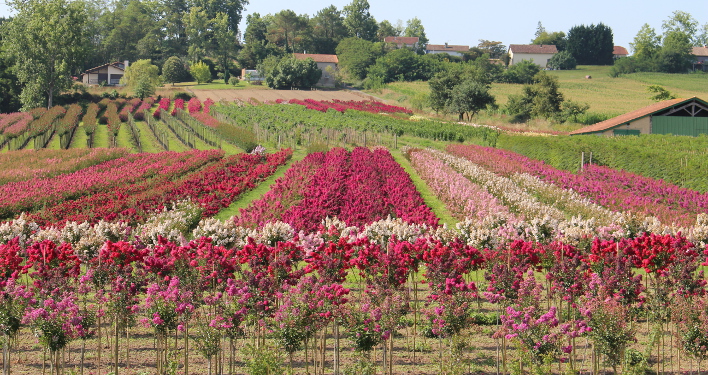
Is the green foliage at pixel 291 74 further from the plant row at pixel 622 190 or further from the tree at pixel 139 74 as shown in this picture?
the plant row at pixel 622 190

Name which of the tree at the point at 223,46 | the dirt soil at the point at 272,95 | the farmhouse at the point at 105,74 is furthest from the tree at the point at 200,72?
the dirt soil at the point at 272,95

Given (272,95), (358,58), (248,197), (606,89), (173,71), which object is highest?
(358,58)

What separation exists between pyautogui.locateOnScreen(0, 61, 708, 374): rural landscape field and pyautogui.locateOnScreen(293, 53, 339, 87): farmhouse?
5937 centimetres

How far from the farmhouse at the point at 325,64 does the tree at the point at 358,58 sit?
127 cm

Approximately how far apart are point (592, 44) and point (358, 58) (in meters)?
41.2

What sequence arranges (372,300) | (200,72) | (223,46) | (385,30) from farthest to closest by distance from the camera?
(385,30) < (223,46) < (200,72) < (372,300)

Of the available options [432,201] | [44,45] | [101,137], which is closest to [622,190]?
[432,201]

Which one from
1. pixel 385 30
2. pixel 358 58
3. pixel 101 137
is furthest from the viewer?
pixel 385 30

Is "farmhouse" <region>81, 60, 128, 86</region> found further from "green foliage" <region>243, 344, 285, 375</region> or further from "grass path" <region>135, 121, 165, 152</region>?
"green foliage" <region>243, 344, 285, 375</region>

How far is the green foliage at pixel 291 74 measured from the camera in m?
87.1

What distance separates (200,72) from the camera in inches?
3701

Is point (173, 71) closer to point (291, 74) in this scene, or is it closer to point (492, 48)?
point (291, 74)

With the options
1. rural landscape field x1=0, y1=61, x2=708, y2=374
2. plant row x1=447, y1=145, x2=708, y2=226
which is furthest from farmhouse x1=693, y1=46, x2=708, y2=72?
plant row x1=447, y1=145, x2=708, y2=226

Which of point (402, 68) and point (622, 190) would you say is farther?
point (402, 68)
